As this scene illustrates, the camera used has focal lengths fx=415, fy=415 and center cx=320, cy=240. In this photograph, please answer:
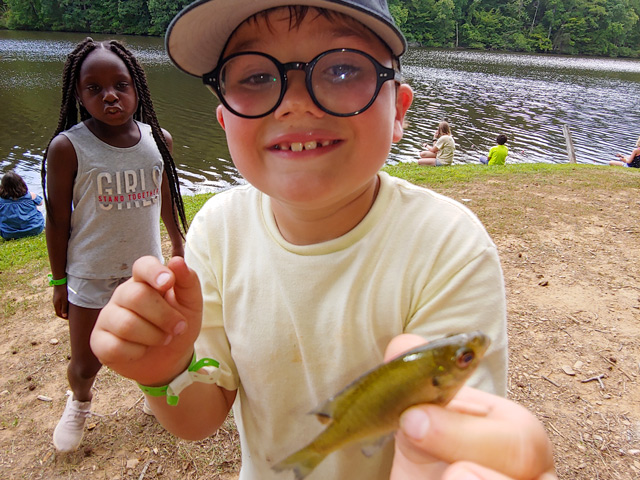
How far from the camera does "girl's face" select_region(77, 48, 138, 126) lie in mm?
2602

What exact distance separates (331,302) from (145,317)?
60 cm

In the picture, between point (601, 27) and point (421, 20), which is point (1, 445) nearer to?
point (421, 20)

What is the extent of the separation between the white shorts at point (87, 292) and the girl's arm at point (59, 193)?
5.8 inches

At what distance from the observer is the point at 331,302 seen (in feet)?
4.60

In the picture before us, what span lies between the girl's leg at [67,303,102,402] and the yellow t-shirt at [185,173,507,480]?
1.45m

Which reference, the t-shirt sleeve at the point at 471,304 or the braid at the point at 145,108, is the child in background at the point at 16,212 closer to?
the braid at the point at 145,108

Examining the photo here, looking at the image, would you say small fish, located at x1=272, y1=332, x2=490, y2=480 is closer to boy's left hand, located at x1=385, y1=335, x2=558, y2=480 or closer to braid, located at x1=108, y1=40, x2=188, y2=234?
boy's left hand, located at x1=385, y1=335, x2=558, y2=480

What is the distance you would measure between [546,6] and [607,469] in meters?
91.5

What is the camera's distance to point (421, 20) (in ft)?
220

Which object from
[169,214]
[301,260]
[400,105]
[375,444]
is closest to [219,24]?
[400,105]

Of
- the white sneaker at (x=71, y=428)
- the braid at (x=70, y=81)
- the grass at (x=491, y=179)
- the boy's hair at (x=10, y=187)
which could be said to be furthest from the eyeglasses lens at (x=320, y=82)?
the boy's hair at (x=10, y=187)

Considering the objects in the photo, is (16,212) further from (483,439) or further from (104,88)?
(483,439)

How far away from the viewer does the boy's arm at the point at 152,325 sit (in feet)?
3.36

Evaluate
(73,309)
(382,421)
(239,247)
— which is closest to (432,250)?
(382,421)
